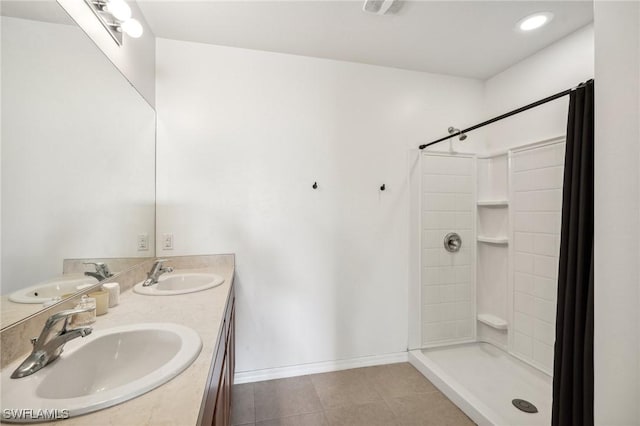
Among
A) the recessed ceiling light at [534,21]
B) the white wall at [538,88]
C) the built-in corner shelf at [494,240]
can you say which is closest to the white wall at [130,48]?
the recessed ceiling light at [534,21]

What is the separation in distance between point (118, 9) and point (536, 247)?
121 inches

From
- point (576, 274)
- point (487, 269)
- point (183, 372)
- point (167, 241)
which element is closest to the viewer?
point (183, 372)

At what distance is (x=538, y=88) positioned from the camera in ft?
6.91

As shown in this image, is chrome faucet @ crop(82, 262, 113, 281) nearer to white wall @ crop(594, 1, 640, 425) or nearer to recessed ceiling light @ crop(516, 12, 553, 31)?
white wall @ crop(594, 1, 640, 425)

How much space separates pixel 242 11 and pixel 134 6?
0.63 m

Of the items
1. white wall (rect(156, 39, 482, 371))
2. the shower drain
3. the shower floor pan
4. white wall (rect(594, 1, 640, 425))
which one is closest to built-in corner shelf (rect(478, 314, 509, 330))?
the shower floor pan

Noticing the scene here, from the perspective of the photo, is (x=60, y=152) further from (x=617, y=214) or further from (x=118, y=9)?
(x=617, y=214)

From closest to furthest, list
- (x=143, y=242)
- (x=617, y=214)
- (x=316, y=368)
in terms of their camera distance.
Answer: (x=617, y=214)
(x=143, y=242)
(x=316, y=368)

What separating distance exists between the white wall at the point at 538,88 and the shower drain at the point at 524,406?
6.23ft

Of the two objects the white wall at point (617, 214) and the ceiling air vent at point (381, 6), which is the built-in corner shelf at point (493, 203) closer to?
the white wall at point (617, 214)

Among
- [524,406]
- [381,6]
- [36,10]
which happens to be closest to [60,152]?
[36,10]

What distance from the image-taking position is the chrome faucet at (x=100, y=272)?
3.98 ft

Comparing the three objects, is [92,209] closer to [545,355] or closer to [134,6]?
[134,6]

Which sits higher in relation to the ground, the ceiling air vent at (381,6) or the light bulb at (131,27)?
the ceiling air vent at (381,6)
